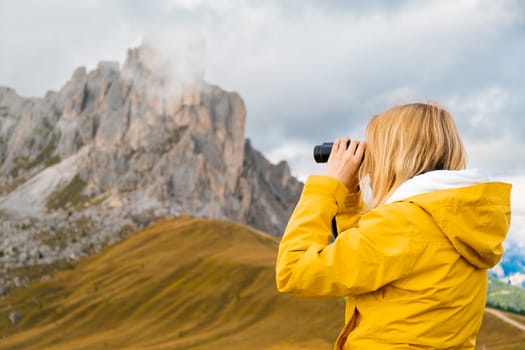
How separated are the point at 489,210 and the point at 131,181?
142m

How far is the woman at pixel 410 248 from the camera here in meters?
3.21

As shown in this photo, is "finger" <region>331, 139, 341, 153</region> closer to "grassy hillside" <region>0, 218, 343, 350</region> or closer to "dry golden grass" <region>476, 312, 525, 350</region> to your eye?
"dry golden grass" <region>476, 312, 525, 350</region>

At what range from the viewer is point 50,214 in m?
134

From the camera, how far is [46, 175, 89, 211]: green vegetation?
140075mm

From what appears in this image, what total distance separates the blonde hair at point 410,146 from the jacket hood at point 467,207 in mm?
191

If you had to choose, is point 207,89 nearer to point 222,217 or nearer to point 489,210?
point 222,217

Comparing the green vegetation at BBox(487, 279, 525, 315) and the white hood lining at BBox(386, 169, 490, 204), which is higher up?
the white hood lining at BBox(386, 169, 490, 204)


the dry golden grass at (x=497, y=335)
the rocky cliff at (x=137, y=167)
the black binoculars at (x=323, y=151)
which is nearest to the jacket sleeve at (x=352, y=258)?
the black binoculars at (x=323, y=151)

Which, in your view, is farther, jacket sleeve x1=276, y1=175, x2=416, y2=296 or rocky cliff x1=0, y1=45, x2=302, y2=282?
rocky cliff x1=0, y1=45, x2=302, y2=282

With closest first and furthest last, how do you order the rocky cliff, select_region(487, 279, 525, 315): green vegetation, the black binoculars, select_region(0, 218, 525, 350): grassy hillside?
the black binoculars → select_region(0, 218, 525, 350): grassy hillside → select_region(487, 279, 525, 315): green vegetation → the rocky cliff

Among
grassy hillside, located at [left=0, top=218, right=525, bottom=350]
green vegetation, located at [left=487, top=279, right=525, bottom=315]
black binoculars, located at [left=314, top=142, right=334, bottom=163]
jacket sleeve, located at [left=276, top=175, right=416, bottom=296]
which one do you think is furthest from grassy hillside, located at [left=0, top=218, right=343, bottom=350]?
jacket sleeve, located at [left=276, top=175, right=416, bottom=296]

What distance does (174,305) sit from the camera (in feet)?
208

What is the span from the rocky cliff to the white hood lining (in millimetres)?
105371

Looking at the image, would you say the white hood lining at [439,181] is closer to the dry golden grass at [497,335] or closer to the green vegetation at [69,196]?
the dry golden grass at [497,335]
